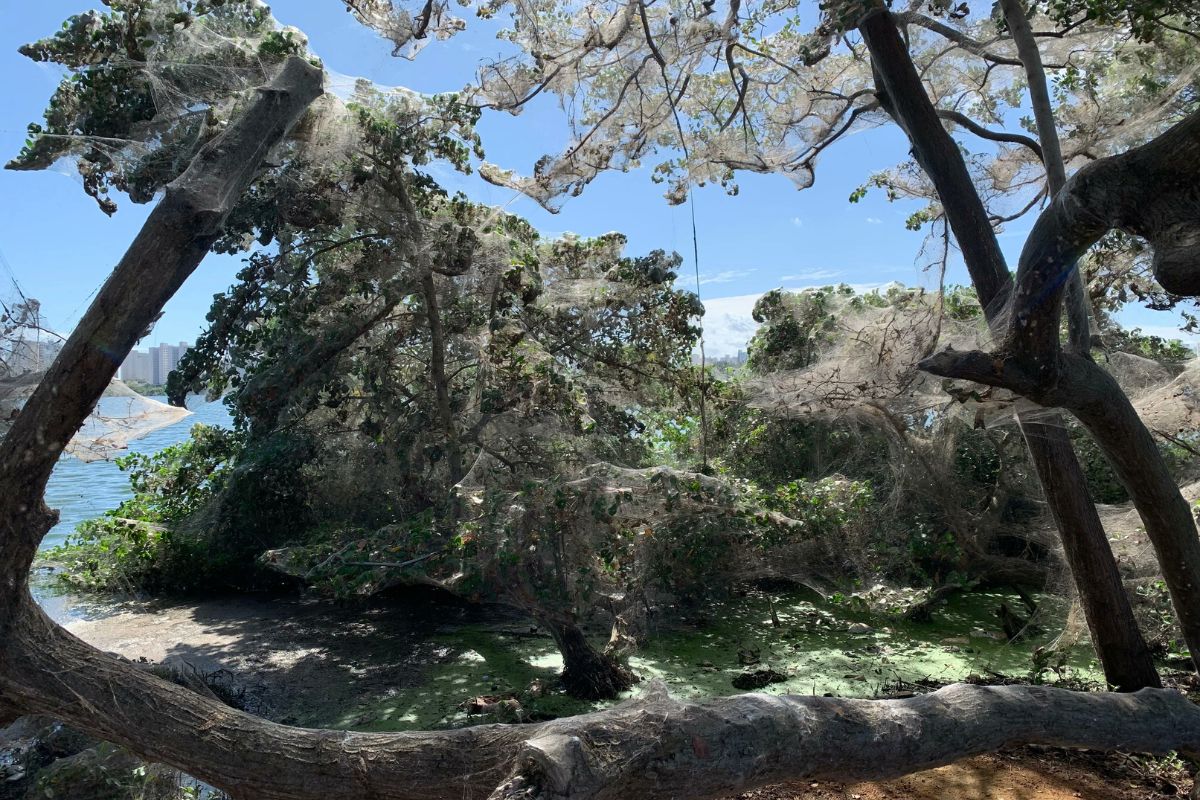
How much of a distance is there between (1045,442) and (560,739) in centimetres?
430

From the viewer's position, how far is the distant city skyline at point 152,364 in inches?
180

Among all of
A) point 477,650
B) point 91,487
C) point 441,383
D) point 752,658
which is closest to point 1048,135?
point 752,658

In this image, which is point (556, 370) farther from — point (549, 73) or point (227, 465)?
point (227, 465)

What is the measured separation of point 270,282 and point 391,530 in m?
2.95

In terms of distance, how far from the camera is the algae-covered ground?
17.8 ft

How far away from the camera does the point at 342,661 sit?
6.48 meters

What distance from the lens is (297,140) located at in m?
6.15

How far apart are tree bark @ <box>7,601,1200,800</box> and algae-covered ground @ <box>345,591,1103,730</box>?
171 cm

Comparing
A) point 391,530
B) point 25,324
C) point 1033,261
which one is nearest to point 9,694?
point 25,324

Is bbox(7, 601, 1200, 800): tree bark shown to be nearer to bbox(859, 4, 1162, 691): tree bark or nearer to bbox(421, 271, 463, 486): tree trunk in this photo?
bbox(859, 4, 1162, 691): tree bark

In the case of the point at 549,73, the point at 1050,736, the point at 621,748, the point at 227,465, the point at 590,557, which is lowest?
the point at 1050,736

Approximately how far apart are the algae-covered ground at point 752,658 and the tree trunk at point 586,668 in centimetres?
12

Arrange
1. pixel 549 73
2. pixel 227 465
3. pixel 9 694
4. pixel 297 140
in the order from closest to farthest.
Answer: pixel 9 694 < pixel 297 140 < pixel 549 73 < pixel 227 465

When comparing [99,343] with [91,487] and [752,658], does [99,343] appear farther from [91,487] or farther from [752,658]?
[91,487]
